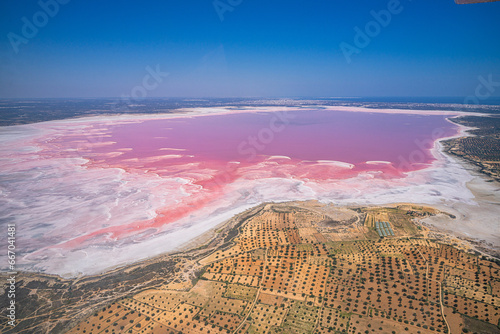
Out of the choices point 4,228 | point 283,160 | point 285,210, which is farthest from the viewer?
point 283,160

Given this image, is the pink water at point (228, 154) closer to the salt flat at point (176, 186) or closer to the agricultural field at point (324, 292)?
the salt flat at point (176, 186)

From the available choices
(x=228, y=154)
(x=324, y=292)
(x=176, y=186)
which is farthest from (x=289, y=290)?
(x=228, y=154)

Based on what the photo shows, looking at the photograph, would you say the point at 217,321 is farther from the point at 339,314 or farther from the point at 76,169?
the point at 76,169

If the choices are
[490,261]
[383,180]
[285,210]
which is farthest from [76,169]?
[490,261]

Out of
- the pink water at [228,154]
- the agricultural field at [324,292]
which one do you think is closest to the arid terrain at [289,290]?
the agricultural field at [324,292]

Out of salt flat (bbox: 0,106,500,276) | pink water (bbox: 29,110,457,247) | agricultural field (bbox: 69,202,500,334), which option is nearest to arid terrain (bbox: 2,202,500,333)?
agricultural field (bbox: 69,202,500,334)

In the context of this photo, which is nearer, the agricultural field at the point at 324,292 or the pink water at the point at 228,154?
the agricultural field at the point at 324,292
